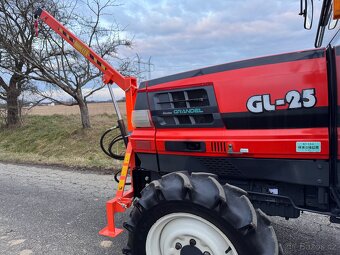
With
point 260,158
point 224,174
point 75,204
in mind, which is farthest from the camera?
point 75,204

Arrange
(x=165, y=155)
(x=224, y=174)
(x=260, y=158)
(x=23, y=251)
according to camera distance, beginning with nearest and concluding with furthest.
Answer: (x=260, y=158) < (x=224, y=174) < (x=165, y=155) < (x=23, y=251)

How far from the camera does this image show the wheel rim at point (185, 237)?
2.46m

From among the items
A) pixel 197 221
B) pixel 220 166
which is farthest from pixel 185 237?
pixel 220 166

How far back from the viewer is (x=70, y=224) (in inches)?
168

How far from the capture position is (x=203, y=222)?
98.4 inches

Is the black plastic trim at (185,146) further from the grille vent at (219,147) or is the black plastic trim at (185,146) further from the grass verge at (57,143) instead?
the grass verge at (57,143)

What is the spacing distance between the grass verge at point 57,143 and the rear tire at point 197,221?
15.4 feet

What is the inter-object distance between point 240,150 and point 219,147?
171 mm

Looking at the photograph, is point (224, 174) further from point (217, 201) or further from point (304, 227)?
point (304, 227)

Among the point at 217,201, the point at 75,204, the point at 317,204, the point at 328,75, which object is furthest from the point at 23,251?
the point at 328,75

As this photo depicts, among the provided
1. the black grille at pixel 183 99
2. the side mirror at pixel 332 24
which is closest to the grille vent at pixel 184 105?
the black grille at pixel 183 99

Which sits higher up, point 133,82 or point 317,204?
point 133,82

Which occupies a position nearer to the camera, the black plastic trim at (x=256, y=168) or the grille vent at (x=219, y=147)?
the black plastic trim at (x=256, y=168)

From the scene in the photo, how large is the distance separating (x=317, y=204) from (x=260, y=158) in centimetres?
57
